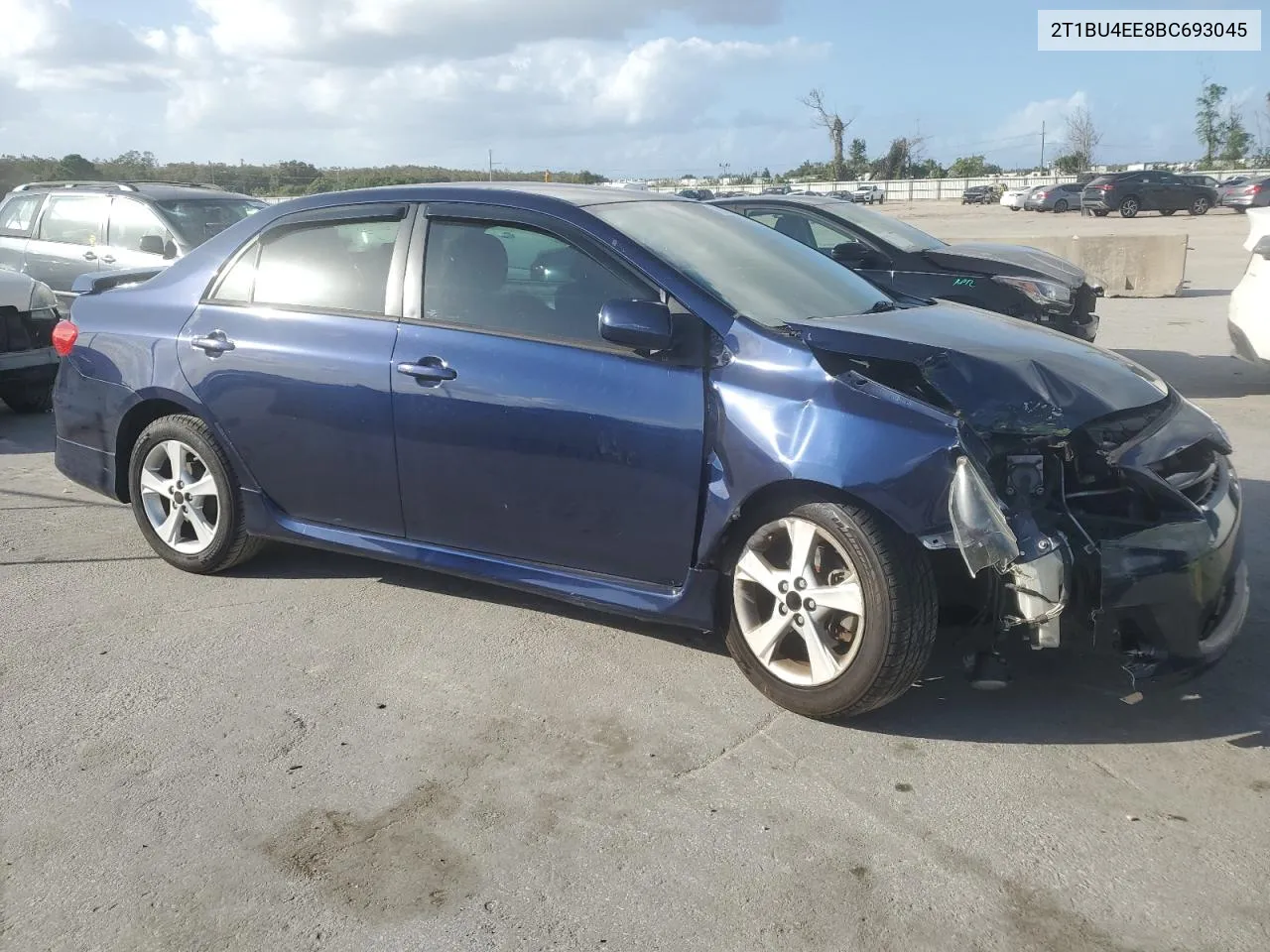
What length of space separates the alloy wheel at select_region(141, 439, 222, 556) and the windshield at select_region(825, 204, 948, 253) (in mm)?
6072

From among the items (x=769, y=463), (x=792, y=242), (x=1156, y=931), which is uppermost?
(x=792, y=242)

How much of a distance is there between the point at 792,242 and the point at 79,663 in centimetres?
340

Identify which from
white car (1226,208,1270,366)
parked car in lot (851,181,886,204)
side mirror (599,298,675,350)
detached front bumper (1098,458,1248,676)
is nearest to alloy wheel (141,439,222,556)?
side mirror (599,298,675,350)

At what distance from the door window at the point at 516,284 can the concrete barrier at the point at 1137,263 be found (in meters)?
13.6

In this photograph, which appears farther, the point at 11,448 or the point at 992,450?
the point at 11,448

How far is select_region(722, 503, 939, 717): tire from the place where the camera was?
3.53m

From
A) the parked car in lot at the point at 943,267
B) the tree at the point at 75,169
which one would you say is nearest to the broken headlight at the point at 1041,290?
the parked car in lot at the point at 943,267

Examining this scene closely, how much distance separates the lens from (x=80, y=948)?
2.70m

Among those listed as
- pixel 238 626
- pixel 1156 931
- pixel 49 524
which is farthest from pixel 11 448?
pixel 1156 931

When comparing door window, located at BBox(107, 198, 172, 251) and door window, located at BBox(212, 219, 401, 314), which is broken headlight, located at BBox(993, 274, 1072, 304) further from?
door window, located at BBox(107, 198, 172, 251)

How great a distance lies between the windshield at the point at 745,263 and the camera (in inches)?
164

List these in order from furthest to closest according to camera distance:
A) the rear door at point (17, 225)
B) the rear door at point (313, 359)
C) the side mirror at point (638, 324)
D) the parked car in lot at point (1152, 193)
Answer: the parked car in lot at point (1152, 193), the rear door at point (17, 225), the rear door at point (313, 359), the side mirror at point (638, 324)

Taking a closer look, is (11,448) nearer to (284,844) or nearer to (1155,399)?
(284,844)

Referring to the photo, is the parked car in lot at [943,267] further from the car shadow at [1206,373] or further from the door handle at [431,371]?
the door handle at [431,371]
